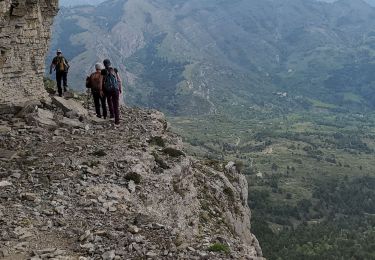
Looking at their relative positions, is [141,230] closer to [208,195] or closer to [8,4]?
[208,195]

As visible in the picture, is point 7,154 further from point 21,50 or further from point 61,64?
point 61,64

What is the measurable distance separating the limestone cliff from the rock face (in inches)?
2.7

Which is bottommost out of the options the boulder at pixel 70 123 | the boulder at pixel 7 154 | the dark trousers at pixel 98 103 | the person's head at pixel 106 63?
the boulder at pixel 7 154

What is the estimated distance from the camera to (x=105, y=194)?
24094mm

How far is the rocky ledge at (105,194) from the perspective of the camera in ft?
63.7

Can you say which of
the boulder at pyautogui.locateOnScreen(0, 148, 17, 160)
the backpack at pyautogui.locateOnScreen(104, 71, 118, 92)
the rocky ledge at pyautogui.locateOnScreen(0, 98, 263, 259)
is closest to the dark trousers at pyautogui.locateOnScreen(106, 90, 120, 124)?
the backpack at pyautogui.locateOnScreen(104, 71, 118, 92)

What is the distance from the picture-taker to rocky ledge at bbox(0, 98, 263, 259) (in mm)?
19422

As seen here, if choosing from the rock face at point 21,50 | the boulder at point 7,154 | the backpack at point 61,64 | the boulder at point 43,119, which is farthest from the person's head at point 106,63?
the boulder at point 7,154

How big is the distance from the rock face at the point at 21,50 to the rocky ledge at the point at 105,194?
1.44 metres

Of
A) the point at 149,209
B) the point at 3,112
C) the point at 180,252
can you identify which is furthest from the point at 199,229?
the point at 3,112

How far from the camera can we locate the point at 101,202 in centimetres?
2323

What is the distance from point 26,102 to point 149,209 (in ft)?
45.7

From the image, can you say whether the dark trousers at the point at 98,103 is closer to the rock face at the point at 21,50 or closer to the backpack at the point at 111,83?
the backpack at the point at 111,83

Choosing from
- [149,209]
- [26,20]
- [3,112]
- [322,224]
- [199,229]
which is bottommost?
[322,224]
